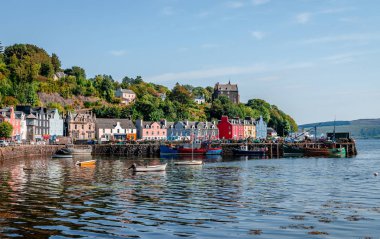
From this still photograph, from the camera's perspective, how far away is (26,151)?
107875 millimetres

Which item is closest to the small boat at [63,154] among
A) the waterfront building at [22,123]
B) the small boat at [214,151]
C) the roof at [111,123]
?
the waterfront building at [22,123]

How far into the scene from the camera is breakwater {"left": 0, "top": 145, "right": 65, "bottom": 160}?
93.9 meters

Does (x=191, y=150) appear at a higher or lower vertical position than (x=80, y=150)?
lower

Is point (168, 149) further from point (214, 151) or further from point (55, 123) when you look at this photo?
point (55, 123)

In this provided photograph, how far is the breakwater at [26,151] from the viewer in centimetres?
9388

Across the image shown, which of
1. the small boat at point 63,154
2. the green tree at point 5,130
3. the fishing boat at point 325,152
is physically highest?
the green tree at point 5,130

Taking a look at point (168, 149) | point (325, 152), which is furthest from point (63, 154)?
point (325, 152)

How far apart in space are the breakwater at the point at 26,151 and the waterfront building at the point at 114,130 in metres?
34.4

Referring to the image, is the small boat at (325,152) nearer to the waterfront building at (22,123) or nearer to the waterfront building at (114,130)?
the waterfront building at (114,130)

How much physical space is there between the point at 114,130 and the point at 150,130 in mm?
13299

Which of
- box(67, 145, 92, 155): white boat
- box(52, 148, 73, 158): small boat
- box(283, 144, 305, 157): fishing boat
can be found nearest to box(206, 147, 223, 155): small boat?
box(283, 144, 305, 157): fishing boat

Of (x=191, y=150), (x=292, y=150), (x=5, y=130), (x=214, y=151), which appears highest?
(x=5, y=130)

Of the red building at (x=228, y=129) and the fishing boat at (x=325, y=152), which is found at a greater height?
the red building at (x=228, y=129)

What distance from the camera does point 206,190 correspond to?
1897 inches
